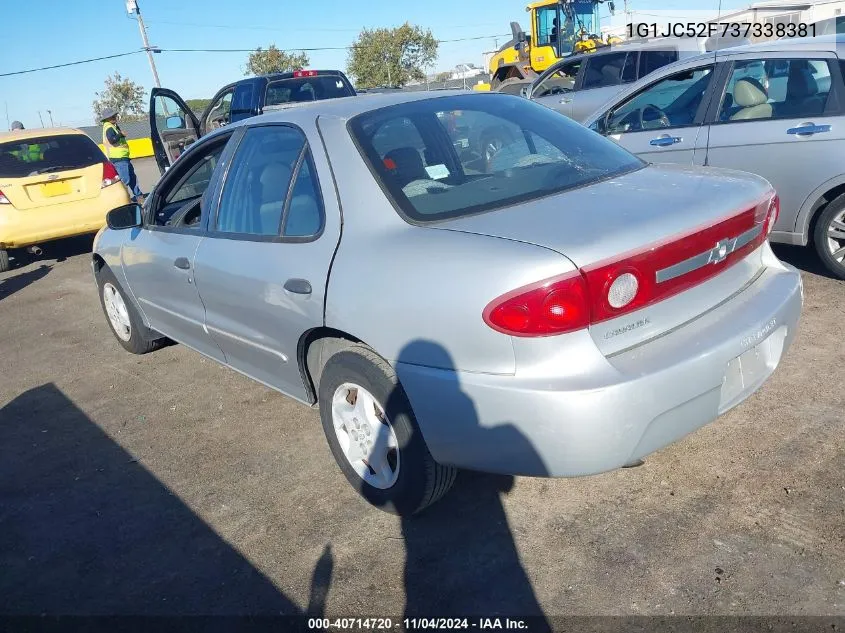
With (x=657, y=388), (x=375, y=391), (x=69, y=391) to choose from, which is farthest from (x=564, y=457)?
(x=69, y=391)

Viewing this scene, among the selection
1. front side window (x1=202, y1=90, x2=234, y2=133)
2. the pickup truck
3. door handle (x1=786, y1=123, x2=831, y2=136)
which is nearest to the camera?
door handle (x1=786, y1=123, x2=831, y2=136)

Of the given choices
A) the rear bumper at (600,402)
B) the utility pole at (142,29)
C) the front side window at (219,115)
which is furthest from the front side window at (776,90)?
the utility pole at (142,29)

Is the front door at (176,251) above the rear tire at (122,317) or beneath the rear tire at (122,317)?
above

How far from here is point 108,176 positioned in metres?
8.84

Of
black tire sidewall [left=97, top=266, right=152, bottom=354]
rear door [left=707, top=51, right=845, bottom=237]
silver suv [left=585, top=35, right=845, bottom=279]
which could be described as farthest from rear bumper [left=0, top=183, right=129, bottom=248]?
rear door [left=707, top=51, right=845, bottom=237]

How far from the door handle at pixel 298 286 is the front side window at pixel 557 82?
9.39m

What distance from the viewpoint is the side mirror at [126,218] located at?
4.40 m

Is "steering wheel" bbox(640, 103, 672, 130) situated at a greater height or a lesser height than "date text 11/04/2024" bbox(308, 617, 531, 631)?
greater

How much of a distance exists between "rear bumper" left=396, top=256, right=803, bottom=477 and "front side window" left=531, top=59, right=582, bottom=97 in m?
9.65

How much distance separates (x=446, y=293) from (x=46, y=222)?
744cm

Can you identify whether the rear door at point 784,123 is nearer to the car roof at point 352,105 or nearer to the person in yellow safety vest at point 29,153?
the car roof at point 352,105

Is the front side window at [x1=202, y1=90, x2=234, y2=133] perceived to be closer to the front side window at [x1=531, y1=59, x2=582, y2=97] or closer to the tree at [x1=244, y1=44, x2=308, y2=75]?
the front side window at [x1=531, y1=59, x2=582, y2=97]

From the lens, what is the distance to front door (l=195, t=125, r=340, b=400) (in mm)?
2953

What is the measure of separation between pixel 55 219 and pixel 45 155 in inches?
37.3
